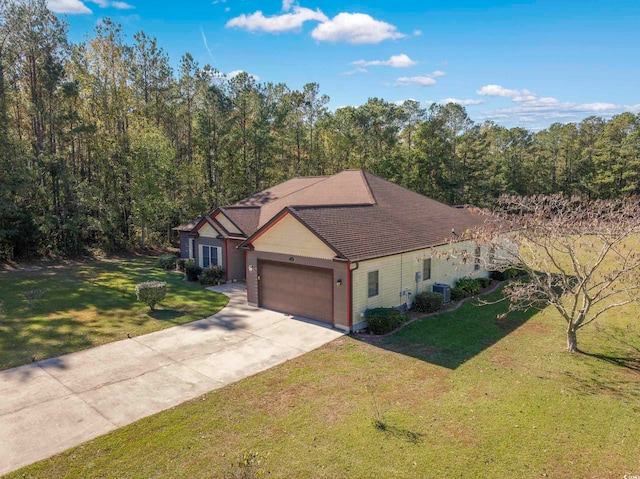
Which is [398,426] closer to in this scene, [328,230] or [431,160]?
[328,230]

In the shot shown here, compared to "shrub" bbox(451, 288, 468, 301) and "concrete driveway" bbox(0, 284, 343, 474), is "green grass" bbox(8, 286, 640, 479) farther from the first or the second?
"shrub" bbox(451, 288, 468, 301)

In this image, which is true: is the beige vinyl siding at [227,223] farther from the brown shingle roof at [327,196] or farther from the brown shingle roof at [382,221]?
the brown shingle roof at [382,221]

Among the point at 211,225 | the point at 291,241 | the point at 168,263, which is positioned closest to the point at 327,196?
the point at 211,225

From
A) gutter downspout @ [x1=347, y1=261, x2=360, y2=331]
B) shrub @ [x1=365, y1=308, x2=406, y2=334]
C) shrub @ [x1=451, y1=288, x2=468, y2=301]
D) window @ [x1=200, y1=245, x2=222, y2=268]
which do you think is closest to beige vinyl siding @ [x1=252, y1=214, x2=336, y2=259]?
gutter downspout @ [x1=347, y1=261, x2=360, y2=331]

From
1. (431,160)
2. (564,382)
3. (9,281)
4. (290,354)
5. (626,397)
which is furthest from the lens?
(431,160)

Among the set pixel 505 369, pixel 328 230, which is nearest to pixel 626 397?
pixel 505 369

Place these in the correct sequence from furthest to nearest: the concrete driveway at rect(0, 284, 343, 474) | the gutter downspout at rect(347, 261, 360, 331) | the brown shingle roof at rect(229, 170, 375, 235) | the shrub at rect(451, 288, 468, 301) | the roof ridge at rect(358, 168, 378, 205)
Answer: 1. the brown shingle roof at rect(229, 170, 375, 235)
2. the roof ridge at rect(358, 168, 378, 205)
3. the shrub at rect(451, 288, 468, 301)
4. the gutter downspout at rect(347, 261, 360, 331)
5. the concrete driveway at rect(0, 284, 343, 474)

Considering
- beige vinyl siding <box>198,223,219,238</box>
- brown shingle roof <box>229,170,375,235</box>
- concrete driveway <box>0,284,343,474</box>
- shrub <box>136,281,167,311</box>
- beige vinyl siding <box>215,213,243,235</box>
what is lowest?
concrete driveway <box>0,284,343,474</box>
